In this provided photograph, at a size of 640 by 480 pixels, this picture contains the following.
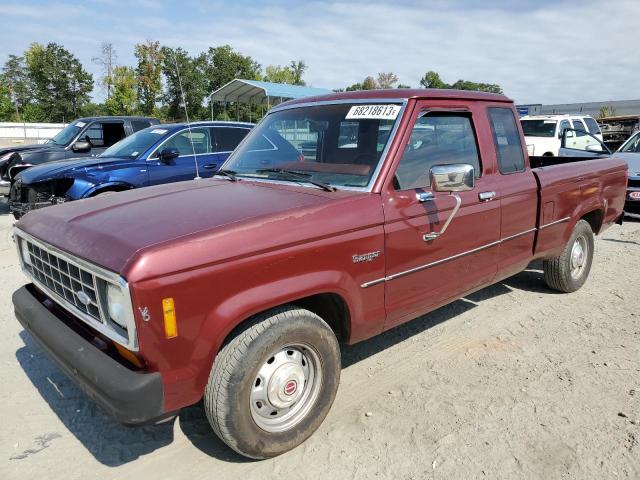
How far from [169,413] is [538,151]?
524 inches

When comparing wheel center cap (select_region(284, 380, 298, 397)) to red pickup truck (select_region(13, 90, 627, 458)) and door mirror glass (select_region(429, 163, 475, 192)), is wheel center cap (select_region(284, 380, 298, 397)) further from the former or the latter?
door mirror glass (select_region(429, 163, 475, 192))

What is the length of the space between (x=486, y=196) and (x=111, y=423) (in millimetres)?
3096

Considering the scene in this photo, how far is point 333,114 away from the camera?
3547mm

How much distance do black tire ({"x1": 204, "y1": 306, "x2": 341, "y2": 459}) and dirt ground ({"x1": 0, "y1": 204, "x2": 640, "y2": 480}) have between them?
0.15 m

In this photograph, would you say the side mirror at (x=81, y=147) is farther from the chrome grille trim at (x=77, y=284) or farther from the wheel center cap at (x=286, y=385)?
the wheel center cap at (x=286, y=385)

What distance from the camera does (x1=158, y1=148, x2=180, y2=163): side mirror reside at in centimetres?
689

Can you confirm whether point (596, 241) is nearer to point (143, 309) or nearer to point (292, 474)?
point (292, 474)

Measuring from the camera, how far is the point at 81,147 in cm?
925

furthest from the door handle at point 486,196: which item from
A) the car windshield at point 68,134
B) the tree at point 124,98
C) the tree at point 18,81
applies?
the tree at point 18,81

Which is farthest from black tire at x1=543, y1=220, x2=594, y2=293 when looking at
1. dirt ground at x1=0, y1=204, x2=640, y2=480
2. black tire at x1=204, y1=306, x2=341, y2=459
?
black tire at x1=204, y1=306, x2=341, y2=459

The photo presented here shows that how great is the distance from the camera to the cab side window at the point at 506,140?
3998 millimetres

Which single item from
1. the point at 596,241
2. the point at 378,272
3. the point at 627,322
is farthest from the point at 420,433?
the point at 596,241

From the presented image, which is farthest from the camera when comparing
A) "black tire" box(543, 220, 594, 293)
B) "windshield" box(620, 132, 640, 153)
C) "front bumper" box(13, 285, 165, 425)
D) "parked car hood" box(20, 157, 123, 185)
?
"windshield" box(620, 132, 640, 153)

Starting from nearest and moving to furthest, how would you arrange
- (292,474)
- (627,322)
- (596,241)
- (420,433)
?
(292,474) → (420,433) → (627,322) → (596,241)
